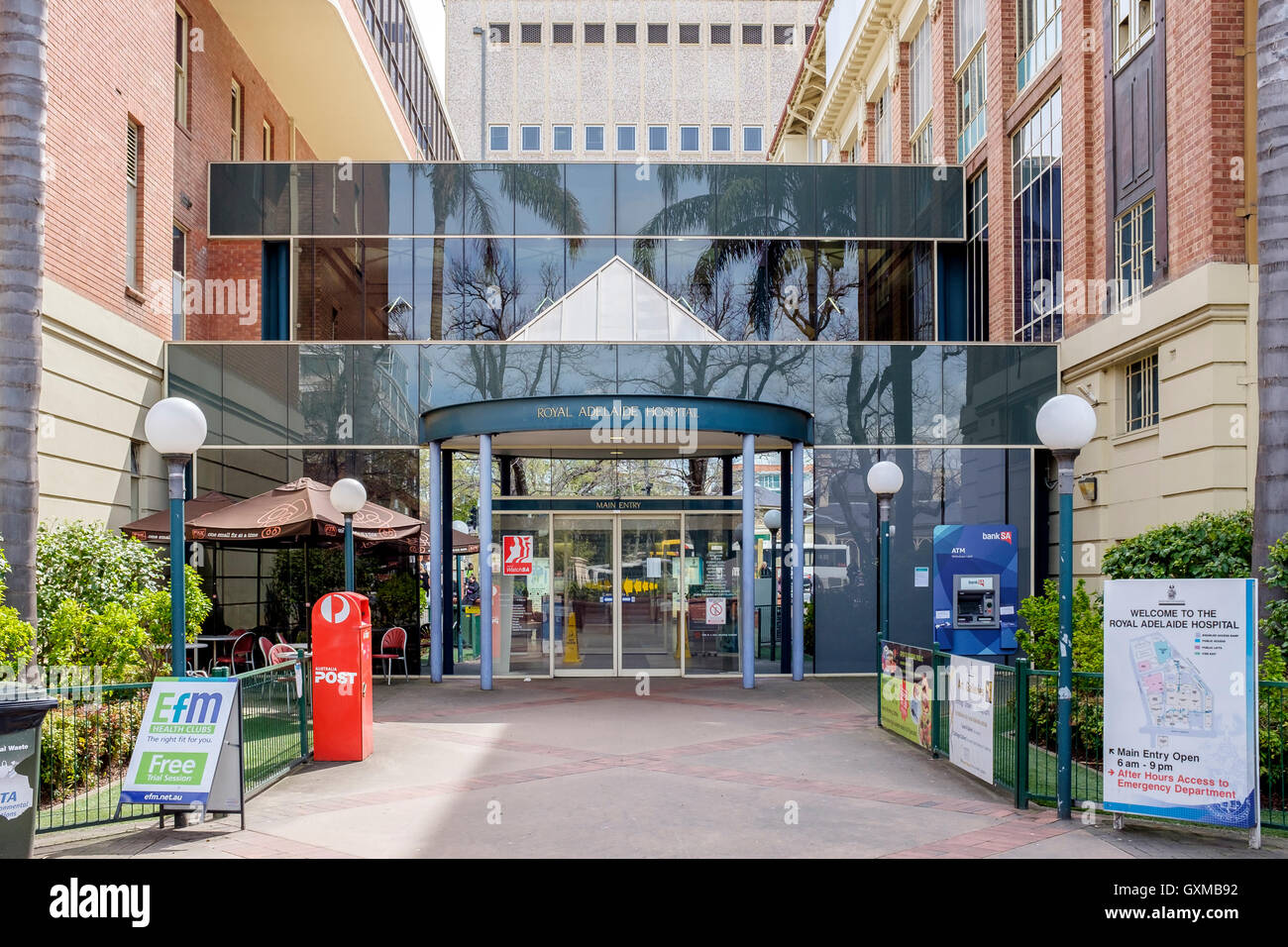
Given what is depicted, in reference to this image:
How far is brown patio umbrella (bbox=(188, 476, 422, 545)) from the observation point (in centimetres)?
1456

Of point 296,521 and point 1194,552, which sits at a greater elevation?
point 296,521

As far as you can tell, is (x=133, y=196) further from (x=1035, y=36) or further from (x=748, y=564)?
(x=1035, y=36)

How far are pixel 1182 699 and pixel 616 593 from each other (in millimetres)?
10932

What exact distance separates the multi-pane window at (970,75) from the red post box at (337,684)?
1600 centimetres

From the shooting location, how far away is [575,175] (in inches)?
785

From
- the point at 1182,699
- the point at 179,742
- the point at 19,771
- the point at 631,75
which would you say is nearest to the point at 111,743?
the point at 179,742

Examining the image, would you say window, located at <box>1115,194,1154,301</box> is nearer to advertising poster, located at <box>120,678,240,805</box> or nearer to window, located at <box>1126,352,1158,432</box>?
window, located at <box>1126,352,1158,432</box>

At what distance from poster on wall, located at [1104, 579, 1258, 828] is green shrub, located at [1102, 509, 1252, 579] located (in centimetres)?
396

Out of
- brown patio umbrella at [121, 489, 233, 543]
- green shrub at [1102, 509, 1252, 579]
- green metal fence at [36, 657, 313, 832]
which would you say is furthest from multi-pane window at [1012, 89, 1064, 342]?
green metal fence at [36, 657, 313, 832]

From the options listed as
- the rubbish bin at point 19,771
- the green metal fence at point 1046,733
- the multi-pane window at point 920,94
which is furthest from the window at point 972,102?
the rubbish bin at point 19,771

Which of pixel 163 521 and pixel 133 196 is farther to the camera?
pixel 133 196

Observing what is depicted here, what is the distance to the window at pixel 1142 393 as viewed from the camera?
1595 centimetres

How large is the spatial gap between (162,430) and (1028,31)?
17069mm

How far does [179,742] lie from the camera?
27.5 feet
